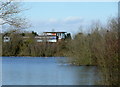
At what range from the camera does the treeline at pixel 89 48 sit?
788 centimetres

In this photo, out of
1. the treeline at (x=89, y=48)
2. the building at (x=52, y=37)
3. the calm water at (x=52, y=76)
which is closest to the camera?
the treeline at (x=89, y=48)

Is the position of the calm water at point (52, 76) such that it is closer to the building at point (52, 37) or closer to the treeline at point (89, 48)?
the treeline at point (89, 48)

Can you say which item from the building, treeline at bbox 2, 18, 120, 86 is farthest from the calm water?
the building

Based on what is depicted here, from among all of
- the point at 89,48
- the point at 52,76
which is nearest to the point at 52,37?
the point at 89,48

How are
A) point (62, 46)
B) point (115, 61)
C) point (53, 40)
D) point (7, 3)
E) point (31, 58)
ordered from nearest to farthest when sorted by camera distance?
point (7, 3)
point (115, 61)
point (62, 46)
point (53, 40)
point (31, 58)

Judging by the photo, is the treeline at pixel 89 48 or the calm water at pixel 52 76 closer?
the treeline at pixel 89 48

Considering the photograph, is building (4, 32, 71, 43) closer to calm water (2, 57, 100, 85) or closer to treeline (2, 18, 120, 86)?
treeline (2, 18, 120, 86)

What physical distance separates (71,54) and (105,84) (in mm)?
12984

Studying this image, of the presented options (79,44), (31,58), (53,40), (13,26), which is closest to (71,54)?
(79,44)

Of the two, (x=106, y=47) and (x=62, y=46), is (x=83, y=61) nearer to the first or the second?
(x=62, y=46)

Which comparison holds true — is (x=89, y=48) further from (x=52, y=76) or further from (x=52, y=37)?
(x=52, y=37)

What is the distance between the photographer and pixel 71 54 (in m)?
21.3

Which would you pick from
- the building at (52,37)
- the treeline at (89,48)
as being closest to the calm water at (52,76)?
the treeline at (89,48)

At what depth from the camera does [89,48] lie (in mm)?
18719
